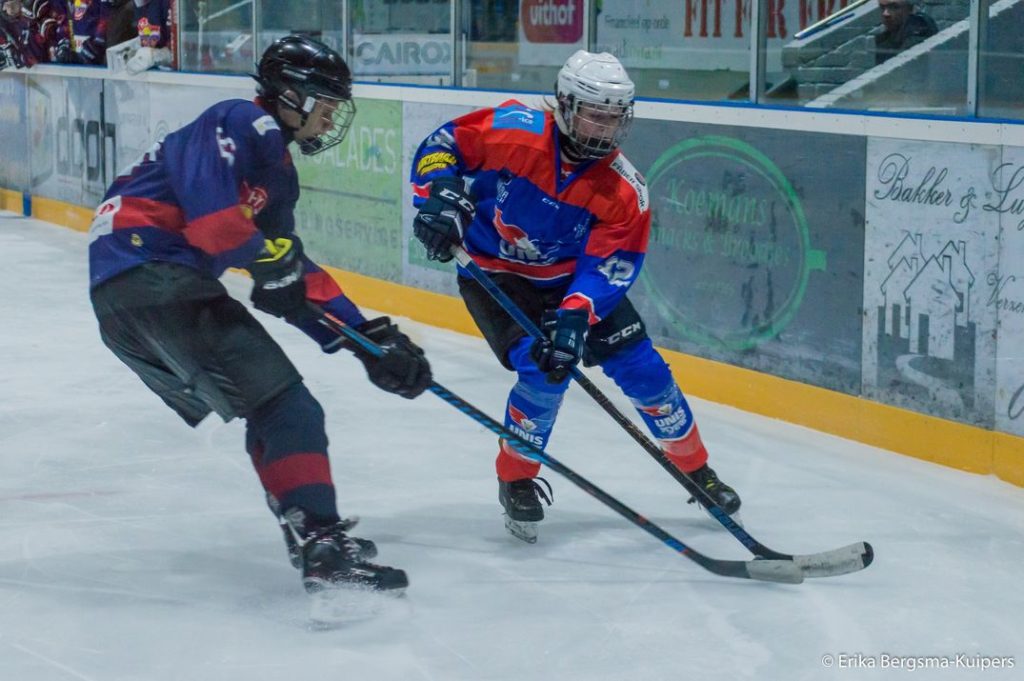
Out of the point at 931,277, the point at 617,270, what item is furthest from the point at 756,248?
the point at 617,270

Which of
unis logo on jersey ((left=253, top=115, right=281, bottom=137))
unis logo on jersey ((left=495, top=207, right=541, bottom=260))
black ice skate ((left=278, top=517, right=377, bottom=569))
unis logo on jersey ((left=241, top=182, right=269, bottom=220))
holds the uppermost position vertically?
unis logo on jersey ((left=253, top=115, right=281, bottom=137))

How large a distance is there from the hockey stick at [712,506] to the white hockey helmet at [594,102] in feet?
1.16

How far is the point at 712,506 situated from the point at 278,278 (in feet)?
3.52

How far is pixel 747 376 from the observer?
473cm

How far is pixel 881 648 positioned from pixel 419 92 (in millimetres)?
4010

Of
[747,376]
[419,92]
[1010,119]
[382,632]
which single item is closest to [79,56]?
[419,92]

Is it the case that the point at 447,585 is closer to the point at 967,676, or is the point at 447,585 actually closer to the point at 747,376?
the point at 967,676

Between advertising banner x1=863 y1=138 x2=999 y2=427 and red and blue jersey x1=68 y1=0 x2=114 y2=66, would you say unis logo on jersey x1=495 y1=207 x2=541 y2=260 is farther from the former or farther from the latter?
red and blue jersey x1=68 y1=0 x2=114 y2=66

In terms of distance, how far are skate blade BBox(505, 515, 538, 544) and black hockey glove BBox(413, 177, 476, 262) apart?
2.03 feet

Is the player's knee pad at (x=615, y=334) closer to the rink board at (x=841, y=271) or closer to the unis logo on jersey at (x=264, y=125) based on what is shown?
the unis logo on jersey at (x=264, y=125)

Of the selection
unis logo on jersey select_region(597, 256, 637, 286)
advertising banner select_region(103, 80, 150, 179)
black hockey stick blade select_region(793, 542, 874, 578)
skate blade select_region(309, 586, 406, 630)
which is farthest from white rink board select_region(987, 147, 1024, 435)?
advertising banner select_region(103, 80, 150, 179)

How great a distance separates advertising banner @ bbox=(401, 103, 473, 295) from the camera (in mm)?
6109

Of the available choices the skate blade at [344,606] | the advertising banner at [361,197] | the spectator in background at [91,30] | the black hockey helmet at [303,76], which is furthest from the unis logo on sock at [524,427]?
the spectator in background at [91,30]

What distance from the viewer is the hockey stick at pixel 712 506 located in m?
3.07
